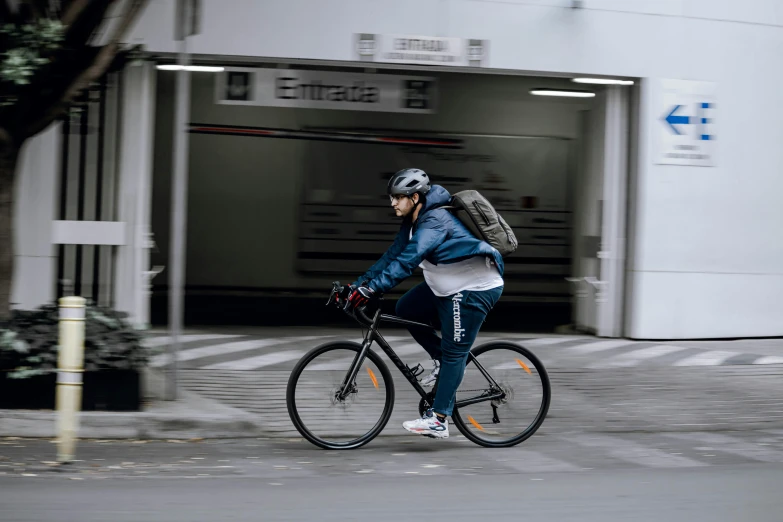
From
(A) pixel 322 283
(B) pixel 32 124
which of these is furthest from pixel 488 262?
(A) pixel 322 283

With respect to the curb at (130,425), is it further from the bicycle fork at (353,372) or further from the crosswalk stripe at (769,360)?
the crosswalk stripe at (769,360)

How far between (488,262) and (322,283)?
10.0 meters

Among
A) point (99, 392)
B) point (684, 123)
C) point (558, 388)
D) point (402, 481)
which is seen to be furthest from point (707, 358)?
point (99, 392)

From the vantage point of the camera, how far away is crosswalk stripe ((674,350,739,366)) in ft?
33.3

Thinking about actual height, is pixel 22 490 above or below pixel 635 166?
below

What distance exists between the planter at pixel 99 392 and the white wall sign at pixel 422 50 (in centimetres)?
501

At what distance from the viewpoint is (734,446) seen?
7195 mm

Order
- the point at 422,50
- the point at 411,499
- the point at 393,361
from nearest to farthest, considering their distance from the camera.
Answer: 1. the point at 411,499
2. the point at 393,361
3. the point at 422,50

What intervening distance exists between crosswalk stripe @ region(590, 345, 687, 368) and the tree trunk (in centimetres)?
522

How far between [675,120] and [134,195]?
5.83m

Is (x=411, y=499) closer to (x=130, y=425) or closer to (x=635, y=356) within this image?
(x=130, y=425)

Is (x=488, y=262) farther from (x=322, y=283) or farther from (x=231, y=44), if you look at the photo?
(x=322, y=283)

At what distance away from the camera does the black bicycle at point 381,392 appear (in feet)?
21.4

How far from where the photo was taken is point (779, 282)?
38.9 feet
